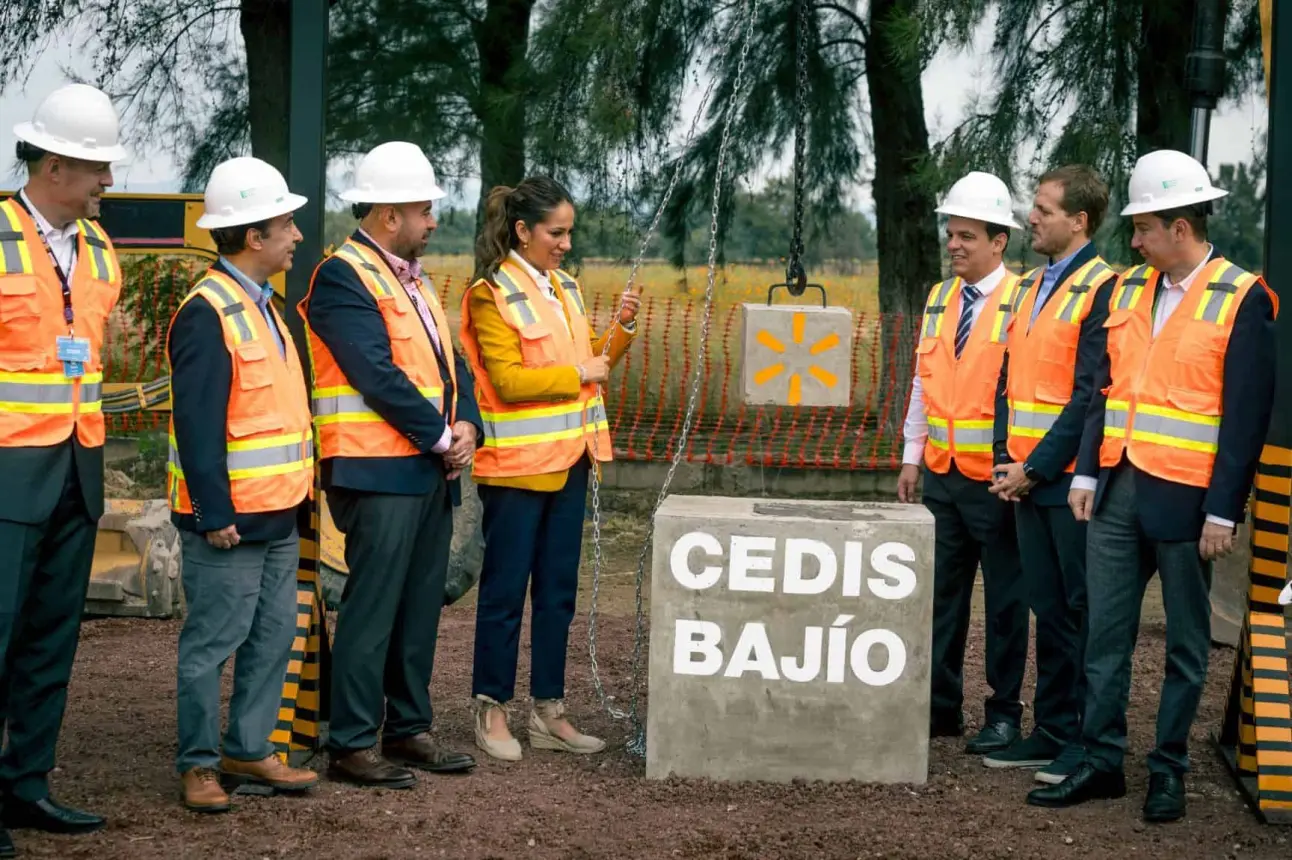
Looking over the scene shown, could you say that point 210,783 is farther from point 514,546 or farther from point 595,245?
point 595,245

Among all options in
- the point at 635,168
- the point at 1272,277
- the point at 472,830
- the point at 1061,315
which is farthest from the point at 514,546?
the point at 635,168

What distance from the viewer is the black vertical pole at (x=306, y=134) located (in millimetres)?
5406

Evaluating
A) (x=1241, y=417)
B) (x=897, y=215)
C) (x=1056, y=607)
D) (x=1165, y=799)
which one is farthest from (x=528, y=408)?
(x=897, y=215)

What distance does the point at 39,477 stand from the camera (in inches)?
177

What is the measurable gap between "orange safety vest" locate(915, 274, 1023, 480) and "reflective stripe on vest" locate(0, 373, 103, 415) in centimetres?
290

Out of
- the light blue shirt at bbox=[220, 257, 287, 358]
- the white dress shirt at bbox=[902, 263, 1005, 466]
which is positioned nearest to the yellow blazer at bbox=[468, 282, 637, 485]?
the light blue shirt at bbox=[220, 257, 287, 358]

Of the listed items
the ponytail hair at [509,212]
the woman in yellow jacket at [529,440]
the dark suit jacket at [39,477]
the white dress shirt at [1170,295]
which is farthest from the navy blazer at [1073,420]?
the dark suit jacket at [39,477]

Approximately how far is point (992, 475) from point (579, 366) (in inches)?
58.6

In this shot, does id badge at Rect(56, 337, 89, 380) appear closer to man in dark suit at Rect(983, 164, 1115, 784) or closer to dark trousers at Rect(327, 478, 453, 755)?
dark trousers at Rect(327, 478, 453, 755)

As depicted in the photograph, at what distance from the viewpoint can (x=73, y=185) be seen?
15.0 ft

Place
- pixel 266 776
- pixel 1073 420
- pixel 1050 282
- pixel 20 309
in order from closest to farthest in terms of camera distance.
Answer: pixel 20 309 < pixel 266 776 < pixel 1073 420 < pixel 1050 282

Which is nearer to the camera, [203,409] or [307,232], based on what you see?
[203,409]

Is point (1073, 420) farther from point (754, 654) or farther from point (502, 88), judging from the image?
point (502, 88)

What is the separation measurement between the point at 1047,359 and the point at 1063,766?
1.35m
